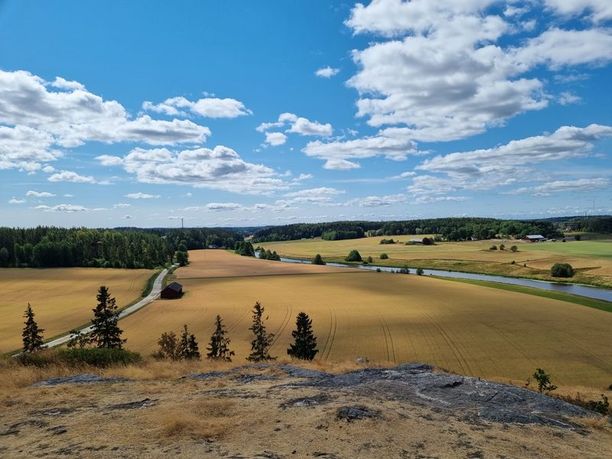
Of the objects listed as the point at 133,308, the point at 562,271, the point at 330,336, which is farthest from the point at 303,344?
the point at 562,271

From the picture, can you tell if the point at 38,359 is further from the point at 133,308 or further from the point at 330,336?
the point at 133,308

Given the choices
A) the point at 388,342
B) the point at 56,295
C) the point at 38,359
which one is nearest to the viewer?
the point at 38,359

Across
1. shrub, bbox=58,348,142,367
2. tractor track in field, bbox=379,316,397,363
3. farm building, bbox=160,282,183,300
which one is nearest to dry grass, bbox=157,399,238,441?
shrub, bbox=58,348,142,367

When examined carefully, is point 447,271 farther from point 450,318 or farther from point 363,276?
point 450,318

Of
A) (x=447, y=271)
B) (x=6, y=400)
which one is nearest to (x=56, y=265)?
(x=447, y=271)

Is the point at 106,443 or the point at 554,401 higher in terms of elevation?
the point at 106,443

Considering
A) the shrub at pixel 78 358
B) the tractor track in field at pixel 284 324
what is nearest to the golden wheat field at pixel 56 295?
the shrub at pixel 78 358

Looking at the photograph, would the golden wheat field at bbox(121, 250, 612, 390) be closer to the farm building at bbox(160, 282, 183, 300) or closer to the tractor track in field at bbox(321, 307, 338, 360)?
the tractor track in field at bbox(321, 307, 338, 360)

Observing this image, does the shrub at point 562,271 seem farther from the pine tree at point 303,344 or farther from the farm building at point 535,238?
the farm building at point 535,238
